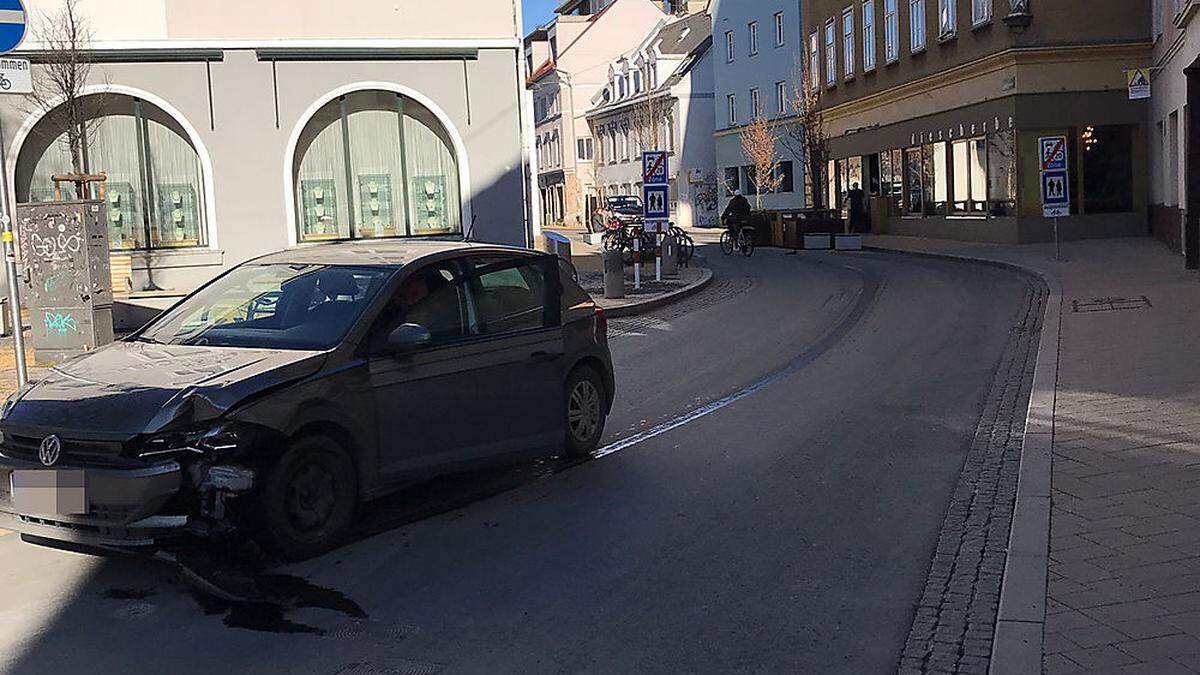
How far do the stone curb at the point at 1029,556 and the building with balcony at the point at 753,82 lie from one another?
45.4m

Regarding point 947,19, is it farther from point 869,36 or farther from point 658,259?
point 658,259

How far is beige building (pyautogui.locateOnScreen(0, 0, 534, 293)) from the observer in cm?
2048

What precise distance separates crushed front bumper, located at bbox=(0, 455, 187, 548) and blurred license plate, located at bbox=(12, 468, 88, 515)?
Result: 3 centimetres

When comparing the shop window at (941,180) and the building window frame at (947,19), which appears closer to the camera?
the building window frame at (947,19)

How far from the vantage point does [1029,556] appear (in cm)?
598

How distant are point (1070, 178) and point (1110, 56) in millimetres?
3181

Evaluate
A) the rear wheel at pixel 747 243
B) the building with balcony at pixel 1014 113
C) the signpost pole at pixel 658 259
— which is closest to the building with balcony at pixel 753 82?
the building with balcony at pixel 1014 113

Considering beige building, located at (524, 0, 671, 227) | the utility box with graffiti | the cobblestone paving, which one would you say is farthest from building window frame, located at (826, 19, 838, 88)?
the cobblestone paving

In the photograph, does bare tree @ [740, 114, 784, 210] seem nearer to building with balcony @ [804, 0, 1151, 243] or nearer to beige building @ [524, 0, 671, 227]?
building with balcony @ [804, 0, 1151, 243]

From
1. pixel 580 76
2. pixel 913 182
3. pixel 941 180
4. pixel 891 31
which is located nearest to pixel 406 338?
pixel 941 180

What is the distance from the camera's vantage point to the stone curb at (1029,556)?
4.79m

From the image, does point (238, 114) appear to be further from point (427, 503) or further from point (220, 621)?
point (220, 621)

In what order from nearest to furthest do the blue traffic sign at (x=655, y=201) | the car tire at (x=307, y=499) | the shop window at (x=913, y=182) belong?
1. the car tire at (x=307, y=499)
2. the blue traffic sign at (x=655, y=201)
3. the shop window at (x=913, y=182)

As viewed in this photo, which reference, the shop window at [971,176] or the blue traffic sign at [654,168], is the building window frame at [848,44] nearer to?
the shop window at [971,176]
